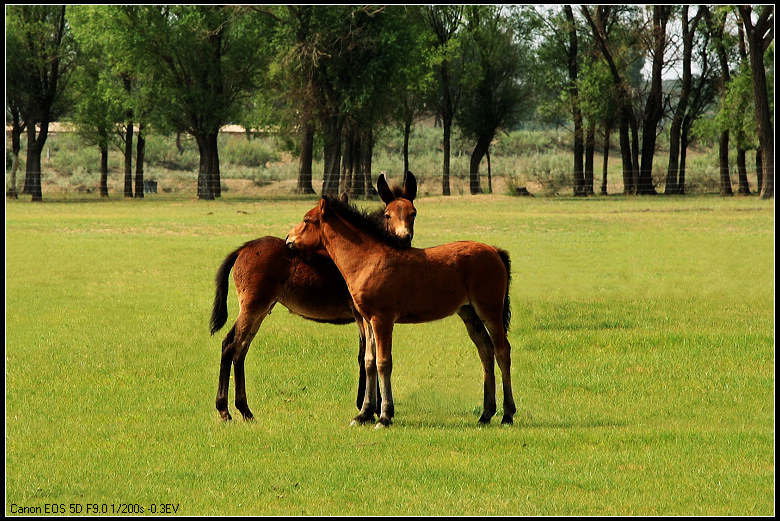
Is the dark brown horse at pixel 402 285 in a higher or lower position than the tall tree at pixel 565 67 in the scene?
lower

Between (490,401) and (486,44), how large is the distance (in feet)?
198

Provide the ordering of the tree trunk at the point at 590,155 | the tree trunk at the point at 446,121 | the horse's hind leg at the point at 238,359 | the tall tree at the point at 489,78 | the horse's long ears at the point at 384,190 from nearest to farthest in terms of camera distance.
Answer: the horse's hind leg at the point at 238,359 → the horse's long ears at the point at 384,190 → the tree trunk at the point at 590,155 → the tree trunk at the point at 446,121 → the tall tree at the point at 489,78

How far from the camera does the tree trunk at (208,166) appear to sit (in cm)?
5862

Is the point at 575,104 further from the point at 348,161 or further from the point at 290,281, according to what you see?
the point at 290,281

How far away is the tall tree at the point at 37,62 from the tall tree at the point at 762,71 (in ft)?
124

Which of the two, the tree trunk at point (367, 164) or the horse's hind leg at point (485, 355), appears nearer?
the horse's hind leg at point (485, 355)

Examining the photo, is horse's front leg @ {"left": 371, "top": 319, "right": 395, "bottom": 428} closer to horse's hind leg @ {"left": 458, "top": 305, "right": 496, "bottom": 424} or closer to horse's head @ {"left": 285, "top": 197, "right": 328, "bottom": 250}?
horse's hind leg @ {"left": 458, "top": 305, "right": 496, "bottom": 424}

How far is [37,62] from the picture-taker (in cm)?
5903

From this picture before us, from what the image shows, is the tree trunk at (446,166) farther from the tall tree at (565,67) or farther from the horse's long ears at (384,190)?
the horse's long ears at (384,190)

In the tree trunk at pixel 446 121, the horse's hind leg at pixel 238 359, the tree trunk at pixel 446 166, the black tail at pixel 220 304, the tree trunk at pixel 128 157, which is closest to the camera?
the horse's hind leg at pixel 238 359

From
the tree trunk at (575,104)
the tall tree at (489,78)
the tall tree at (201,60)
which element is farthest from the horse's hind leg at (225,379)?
the tall tree at (489,78)

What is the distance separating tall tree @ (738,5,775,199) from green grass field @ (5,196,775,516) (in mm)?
27041

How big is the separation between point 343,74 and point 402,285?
1855 inches

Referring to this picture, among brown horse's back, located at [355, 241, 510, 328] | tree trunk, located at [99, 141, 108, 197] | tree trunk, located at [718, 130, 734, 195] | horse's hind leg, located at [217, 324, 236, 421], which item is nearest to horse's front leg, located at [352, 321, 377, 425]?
brown horse's back, located at [355, 241, 510, 328]
